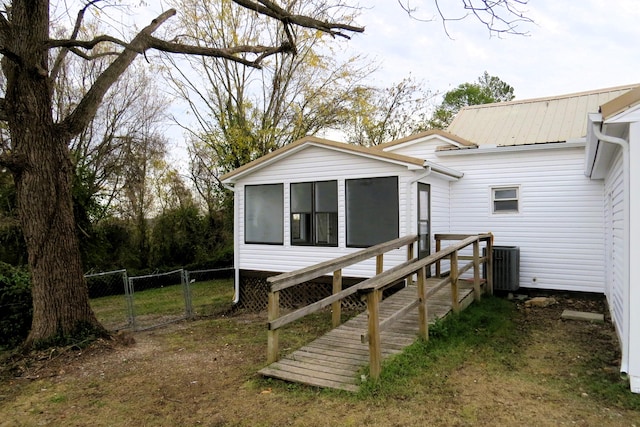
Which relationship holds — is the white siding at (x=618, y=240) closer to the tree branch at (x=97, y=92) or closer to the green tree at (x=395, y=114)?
the tree branch at (x=97, y=92)

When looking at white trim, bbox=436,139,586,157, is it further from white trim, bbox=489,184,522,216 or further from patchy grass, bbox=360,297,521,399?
patchy grass, bbox=360,297,521,399

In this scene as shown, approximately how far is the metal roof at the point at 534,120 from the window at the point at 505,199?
115 centimetres

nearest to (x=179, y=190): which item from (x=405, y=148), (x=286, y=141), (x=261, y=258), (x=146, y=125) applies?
(x=146, y=125)

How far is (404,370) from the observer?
442 cm

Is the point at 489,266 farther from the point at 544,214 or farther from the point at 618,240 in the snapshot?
the point at 618,240

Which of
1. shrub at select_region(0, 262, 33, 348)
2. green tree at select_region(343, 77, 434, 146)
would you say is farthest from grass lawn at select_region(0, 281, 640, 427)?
green tree at select_region(343, 77, 434, 146)

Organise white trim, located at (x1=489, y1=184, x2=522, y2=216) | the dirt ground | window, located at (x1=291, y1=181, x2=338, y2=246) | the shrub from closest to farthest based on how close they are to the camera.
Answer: the dirt ground
the shrub
window, located at (x1=291, y1=181, x2=338, y2=246)
white trim, located at (x1=489, y1=184, x2=522, y2=216)

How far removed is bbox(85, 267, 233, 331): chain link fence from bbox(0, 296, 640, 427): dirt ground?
197 cm

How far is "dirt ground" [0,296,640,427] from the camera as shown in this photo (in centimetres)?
360

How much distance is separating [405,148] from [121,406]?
311 inches

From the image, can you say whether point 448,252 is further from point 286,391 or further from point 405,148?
point 405,148

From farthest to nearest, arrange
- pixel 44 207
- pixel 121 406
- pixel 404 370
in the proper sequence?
pixel 44 207
pixel 404 370
pixel 121 406

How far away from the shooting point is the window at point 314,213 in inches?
338

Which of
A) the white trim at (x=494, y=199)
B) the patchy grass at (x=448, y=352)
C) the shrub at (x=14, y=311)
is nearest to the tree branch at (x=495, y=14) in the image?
the patchy grass at (x=448, y=352)
